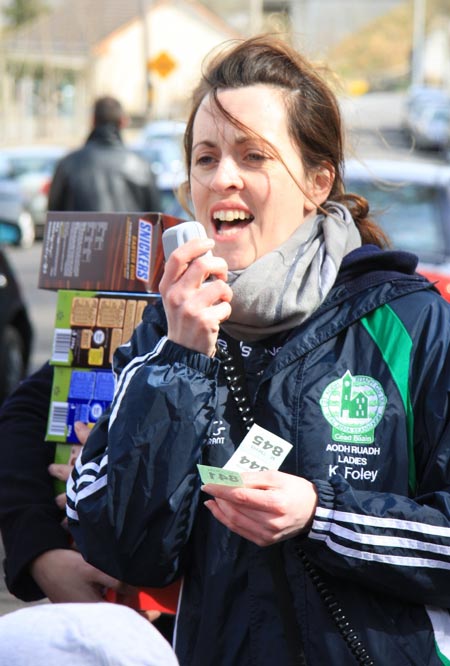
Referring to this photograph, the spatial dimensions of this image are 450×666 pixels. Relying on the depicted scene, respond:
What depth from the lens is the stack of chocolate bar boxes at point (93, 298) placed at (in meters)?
2.88

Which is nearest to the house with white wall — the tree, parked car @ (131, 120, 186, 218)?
the tree

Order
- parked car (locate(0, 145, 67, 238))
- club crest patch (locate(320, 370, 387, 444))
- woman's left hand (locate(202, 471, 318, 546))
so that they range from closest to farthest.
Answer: woman's left hand (locate(202, 471, 318, 546)) → club crest patch (locate(320, 370, 387, 444)) → parked car (locate(0, 145, 67, 238))

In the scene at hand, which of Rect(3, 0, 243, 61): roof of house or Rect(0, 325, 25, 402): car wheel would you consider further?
Rect(3, 0, 243, 61): roof of house

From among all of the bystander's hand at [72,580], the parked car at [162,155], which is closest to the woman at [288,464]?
the bystander's hand at [72,580]

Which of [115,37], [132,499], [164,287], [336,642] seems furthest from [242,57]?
[115,37]

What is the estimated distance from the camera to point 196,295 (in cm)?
227

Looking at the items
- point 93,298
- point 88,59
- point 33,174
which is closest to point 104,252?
Result: point 93,298

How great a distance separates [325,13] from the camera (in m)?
111

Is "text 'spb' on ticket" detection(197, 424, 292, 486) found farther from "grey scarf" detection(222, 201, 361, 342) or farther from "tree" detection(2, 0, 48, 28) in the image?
"tree" detection(2, 0, 48, 28)

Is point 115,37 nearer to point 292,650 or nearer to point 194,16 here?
point 194,16

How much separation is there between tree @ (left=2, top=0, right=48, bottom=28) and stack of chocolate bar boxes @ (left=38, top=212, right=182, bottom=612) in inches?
2568

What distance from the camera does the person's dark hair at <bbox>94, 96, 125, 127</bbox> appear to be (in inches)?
359

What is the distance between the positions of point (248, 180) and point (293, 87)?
24cm

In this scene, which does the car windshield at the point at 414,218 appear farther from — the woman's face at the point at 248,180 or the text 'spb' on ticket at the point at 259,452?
the text 'spb' on ticket at the point at 259,452
